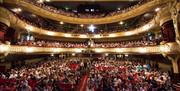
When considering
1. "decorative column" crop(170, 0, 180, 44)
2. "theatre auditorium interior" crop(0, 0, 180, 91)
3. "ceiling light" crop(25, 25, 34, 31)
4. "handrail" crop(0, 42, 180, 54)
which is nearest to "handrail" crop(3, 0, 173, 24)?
"theatre auditorium interior" crop(0, 0, 180, 91)

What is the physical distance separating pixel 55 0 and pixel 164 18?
2031 cm

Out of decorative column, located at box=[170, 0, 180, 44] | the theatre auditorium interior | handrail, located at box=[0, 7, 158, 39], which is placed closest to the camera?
the theatre auditorium interior

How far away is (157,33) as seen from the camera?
60.0 feet

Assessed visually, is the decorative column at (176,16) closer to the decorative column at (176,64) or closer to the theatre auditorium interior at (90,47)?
the theatre auditorium interior at (90,47)

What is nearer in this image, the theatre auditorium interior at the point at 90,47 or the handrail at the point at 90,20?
the theatre auditorium interior at the point at 90,47

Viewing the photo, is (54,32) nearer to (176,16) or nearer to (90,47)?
(90,47)

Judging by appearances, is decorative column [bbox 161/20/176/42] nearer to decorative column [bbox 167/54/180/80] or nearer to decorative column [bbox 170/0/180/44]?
decorative column [bbox 167/54/180/80]

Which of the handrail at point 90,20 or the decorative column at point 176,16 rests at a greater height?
the handrail at point 90,20

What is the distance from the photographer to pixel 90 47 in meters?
23.7

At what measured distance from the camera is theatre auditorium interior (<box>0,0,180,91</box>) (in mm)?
10273

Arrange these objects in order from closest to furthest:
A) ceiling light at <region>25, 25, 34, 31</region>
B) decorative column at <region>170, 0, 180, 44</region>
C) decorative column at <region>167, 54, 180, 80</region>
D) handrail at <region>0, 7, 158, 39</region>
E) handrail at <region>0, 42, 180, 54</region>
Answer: decorative column at <region>170, 0, 180, 44</region> → handrail at <region>0, 42, 180, 54</region> → decorative column at <region>167, 54, 180, 80</region> → handrail at <region>0, 7, 158, 39</region> → ceiling light at <region>25, 25, 34, 31</region>

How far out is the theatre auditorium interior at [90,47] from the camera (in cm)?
1027

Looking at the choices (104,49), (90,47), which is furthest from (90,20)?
(104,49)

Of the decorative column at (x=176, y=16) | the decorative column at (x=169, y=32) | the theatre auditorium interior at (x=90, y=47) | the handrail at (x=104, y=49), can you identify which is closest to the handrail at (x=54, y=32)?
the theatre auditorium interior at (x=90, y=47)
